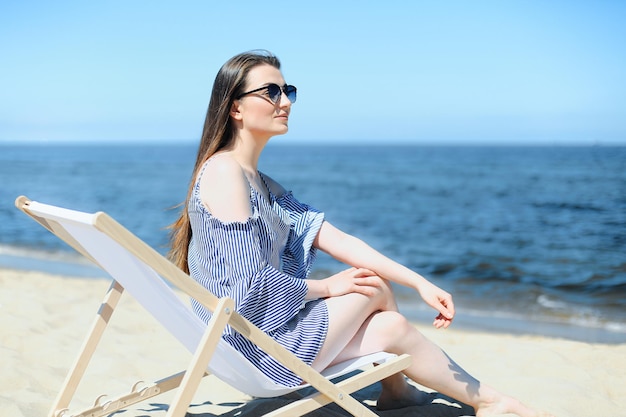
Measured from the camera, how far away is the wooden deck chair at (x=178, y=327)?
2.01m

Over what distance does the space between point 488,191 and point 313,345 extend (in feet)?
81.2

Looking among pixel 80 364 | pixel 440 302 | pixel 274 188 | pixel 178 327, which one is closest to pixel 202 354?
pixel 178 327

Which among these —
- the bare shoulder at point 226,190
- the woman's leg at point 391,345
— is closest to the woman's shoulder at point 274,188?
the bare shoulder at point 226,190

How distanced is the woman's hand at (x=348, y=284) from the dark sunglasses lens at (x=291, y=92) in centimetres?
79

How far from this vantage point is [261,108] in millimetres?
2836

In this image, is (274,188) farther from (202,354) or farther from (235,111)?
(202,354)

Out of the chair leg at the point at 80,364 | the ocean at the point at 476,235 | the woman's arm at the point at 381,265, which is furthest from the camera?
the ocean at the point at 476,235

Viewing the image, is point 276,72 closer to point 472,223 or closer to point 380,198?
point 472,223

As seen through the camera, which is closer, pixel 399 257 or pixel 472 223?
pixel 399 257

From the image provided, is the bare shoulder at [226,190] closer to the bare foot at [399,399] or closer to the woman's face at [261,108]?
the woman's face at [261,108]

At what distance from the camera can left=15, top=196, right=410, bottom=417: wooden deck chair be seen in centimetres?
201

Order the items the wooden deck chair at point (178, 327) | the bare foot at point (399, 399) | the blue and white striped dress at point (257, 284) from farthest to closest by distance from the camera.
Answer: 1. the bare foot at point (399, 399)
2. the blue and white striped dress at point (257, 284)
3. the wooden deck chair at point (178, 327)

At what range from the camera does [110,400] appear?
8.98 feet

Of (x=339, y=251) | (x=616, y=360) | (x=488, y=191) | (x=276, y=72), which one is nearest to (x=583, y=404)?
(x=616, y=360)
